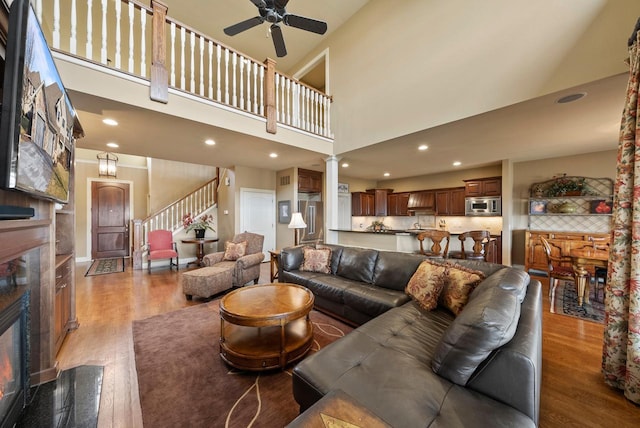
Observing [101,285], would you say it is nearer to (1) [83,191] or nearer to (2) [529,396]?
(1) [83,191]

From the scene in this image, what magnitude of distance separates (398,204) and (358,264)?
4983mm

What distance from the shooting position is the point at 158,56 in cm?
286

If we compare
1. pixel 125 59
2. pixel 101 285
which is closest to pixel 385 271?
pixel 101 285

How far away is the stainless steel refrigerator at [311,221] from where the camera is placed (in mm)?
6188

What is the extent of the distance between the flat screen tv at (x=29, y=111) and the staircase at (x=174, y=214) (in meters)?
4.37

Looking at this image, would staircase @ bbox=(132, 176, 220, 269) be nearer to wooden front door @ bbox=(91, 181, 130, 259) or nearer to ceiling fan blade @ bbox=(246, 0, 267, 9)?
wooden front door @ bbox=(91, 181, 130, 259)

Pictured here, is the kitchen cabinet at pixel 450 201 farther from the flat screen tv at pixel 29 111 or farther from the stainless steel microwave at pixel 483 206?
the flat screen tv at pixel 29 111

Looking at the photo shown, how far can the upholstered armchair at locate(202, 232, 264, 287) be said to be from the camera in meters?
4.00

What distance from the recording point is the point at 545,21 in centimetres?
243

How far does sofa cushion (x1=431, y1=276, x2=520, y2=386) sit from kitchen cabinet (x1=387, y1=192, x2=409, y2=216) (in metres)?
6.44

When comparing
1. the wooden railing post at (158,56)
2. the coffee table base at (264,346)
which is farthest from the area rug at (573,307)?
the wooden railing post at (158,56)

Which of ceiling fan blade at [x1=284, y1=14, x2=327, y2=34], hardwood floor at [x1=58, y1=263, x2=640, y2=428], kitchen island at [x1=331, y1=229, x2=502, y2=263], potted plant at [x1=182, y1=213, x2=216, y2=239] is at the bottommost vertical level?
hardwood floor at [x1=58, y1=263, x2=640, y2=428]

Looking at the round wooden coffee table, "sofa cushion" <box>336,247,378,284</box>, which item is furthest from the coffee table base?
"sofa cushion" <box>336,247,378,284</box>

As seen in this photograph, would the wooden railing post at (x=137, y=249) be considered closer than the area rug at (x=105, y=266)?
No
